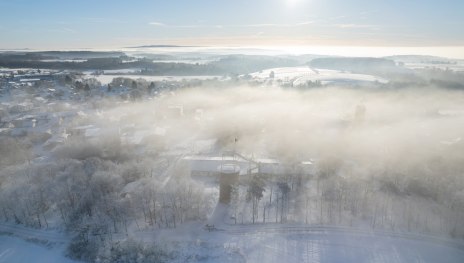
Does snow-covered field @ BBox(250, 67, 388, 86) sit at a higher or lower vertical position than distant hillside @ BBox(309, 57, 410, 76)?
lower

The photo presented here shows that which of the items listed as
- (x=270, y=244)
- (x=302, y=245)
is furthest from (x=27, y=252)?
(x=302, y=245)

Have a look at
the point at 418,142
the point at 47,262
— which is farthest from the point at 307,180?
the point at 47,262

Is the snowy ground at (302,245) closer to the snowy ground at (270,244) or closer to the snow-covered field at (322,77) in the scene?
the snowy ground at (270,244)

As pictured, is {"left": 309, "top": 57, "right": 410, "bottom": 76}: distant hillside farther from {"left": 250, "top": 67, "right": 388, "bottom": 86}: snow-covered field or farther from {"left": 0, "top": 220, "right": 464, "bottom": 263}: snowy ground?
{"left": 0, "top": 220, "right": 464, "bottom": 263}: snowy ground

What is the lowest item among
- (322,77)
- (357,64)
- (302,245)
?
(302,245)

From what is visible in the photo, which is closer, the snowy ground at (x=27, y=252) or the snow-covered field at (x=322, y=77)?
the snowy ground at (x=27, y=252)

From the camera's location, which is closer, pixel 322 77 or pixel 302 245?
pixel 302 245

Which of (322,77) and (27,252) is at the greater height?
(322,77)

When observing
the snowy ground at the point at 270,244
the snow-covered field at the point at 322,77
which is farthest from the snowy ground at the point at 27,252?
the snow-covered field at the point at 322,77

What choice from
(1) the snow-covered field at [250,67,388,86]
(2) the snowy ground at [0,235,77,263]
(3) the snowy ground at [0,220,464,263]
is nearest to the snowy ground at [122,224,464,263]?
(3) the snowy ground at [0,220,464,263]

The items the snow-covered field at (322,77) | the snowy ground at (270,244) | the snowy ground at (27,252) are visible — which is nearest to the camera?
the snowy ground at (27,252)

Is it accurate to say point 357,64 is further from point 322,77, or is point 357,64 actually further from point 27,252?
point 27,252
